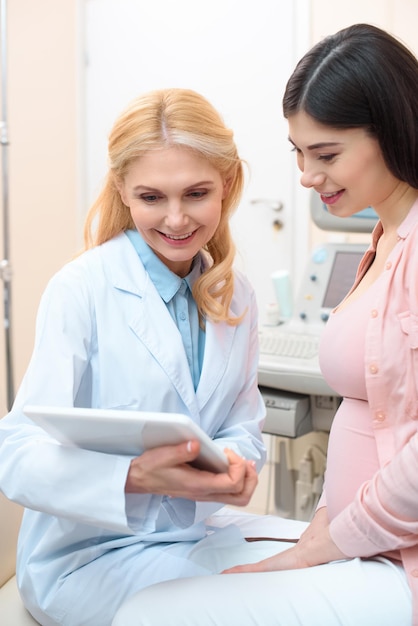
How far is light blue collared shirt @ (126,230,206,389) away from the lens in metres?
1.32

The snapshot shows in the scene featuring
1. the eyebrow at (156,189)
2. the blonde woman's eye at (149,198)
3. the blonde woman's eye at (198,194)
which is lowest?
the blonde woman's eye at (149,198)

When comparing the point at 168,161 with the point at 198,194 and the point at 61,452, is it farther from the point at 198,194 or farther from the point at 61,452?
the point at 61,452

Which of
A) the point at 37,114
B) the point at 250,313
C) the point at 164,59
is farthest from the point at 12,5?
the point at 250,313

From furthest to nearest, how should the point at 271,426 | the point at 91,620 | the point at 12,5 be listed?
the point at 12,5, the point at 271,426, the point at 91,620

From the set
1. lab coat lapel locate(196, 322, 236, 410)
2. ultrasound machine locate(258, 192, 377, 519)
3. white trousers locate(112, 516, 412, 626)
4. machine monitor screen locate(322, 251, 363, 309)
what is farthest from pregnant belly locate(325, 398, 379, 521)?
machine monitor screen locate(322, 251, 363, 309)

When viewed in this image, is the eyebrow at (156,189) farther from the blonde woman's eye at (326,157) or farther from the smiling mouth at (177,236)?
Result: the blonde woman's eye at (326,157)

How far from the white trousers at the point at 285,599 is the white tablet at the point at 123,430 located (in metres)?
0.17

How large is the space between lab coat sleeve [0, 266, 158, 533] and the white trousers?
0.36 feet

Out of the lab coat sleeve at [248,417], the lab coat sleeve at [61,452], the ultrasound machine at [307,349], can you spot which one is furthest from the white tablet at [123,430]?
the ultrasound machine at [307,349]

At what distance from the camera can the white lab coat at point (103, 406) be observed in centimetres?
105

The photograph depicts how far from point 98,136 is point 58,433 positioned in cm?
325

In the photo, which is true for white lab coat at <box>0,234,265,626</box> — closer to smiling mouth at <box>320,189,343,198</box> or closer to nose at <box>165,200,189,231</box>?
nose at <box>165,200,189,231</box>

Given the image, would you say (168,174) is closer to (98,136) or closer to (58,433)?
(58,433)

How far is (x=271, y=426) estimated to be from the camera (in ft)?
7.41
